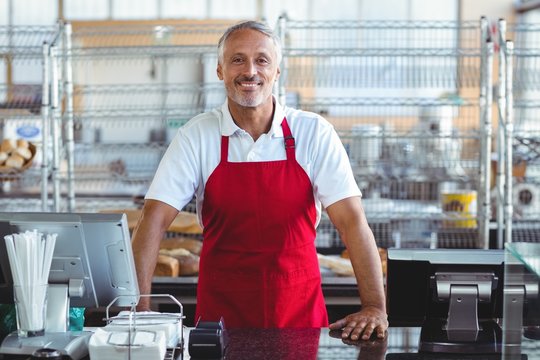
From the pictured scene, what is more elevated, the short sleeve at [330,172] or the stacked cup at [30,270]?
the short sleeve at [330,172]

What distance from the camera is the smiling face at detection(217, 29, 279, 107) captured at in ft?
8.30

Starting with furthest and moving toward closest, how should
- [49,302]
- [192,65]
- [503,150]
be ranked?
[192,65]
[503,150]
[49,302]

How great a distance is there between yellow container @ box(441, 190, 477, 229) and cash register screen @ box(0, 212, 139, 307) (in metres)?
2.80

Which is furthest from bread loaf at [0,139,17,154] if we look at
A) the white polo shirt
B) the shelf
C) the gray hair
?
the shelf

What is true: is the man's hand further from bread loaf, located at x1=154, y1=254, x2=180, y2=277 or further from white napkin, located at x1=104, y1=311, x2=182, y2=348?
bread loaf, located at x1=154, y1=254, x2=180, y2=277

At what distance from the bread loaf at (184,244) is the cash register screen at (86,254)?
221cm

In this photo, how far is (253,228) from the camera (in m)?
2.62

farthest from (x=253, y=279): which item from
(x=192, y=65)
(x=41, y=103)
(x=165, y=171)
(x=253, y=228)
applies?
(x=192, y=65)

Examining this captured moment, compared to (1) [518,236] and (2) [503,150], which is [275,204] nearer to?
(2) [503,150]

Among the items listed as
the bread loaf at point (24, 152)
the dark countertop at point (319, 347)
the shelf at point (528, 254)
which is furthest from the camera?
the bread loaf at point (24, 152)

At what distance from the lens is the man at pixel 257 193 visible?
8.46 feet

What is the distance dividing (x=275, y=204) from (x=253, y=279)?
24 centimetres

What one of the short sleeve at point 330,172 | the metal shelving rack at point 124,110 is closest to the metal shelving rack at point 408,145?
the metal shelving rack at point 124,110

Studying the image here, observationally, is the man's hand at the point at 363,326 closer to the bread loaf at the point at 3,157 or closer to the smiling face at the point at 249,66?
the smiling face at the point at 249,66
